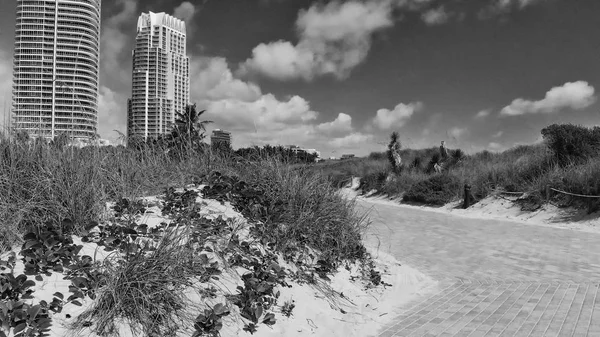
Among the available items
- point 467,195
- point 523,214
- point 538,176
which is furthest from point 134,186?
point 538,176

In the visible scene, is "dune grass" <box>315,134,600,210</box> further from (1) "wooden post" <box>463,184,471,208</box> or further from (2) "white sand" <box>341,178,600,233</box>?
(1) "wooden post" <box>463,184,471,208</box>

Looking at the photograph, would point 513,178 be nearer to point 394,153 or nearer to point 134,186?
point 394,153

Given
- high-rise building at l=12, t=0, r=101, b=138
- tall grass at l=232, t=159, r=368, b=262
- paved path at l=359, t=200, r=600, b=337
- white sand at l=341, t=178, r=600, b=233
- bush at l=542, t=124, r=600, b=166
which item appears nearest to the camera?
paved path at l=359, t=200, r=600, b=337

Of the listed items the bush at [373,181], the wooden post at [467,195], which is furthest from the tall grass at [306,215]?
the bush at [373,181]

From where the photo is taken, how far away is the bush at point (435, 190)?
18.2 m

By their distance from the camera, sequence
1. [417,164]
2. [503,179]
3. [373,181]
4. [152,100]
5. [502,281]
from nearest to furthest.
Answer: [502,281]
[152,100]
[503,179]
[373,181]
[417,164]

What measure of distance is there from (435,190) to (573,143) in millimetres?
6063

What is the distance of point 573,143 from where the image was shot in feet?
50.6

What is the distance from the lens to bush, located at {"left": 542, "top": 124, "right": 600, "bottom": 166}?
49.5 ft

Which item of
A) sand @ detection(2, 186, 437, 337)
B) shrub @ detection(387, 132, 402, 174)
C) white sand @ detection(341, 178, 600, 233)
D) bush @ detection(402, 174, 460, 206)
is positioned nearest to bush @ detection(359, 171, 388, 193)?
shrub @ detection(387, 132, 402, 174)

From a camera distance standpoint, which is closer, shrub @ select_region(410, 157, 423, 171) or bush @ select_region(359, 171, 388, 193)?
bush @ select_region(359, 171, 388, 193)

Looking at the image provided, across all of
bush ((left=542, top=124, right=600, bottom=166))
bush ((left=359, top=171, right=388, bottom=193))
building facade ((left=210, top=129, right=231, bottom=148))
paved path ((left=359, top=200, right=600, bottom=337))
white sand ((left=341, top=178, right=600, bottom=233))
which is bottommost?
paved path ((left=359, top=200, right=600, bottom=337))

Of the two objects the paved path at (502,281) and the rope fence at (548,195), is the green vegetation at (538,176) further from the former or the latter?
the paved path at (502,281)

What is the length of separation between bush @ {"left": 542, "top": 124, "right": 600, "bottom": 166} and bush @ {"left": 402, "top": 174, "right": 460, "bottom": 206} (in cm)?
430
